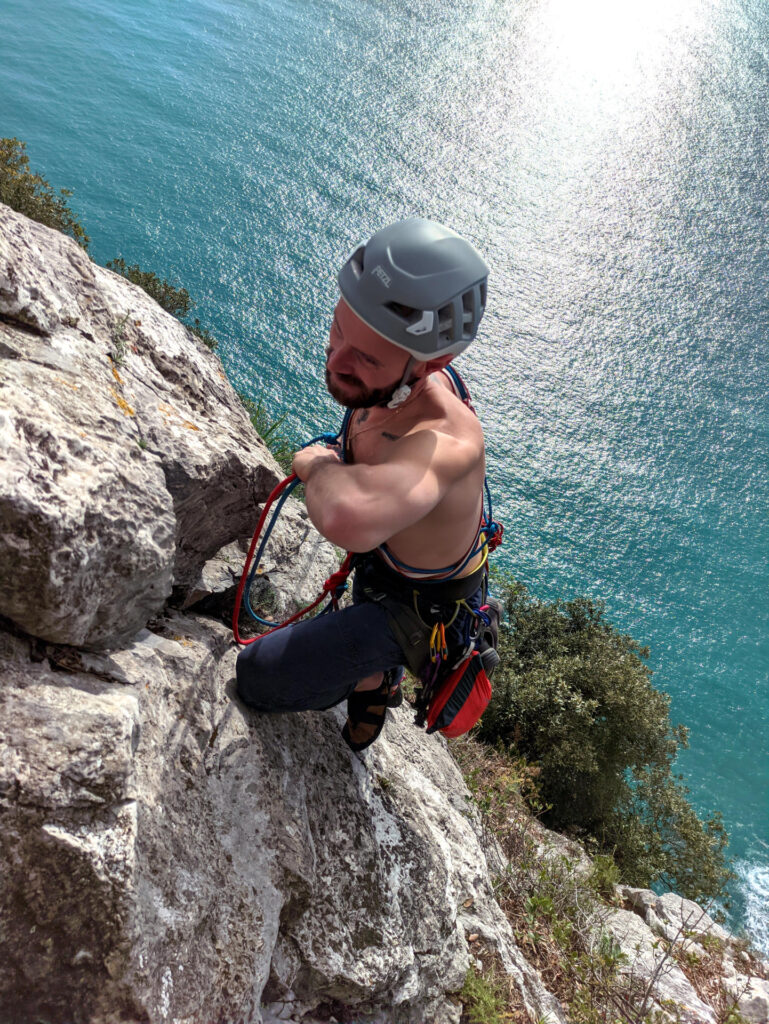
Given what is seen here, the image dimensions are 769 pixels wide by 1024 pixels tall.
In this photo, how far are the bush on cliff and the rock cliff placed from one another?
5.49 metres

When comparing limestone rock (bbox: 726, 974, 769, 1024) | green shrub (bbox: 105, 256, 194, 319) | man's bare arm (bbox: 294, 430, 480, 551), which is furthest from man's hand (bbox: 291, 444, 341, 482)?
green shrub (bbox: 105, 256, 194, 319)

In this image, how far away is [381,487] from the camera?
104 inches

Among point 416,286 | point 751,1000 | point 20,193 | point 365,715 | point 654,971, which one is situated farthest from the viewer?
point 20,193

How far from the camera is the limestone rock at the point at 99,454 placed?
250cm

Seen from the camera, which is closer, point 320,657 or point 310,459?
point 310,459

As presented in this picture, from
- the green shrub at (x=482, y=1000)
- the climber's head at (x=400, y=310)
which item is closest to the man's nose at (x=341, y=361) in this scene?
the climber's head at (x=400, y=310)

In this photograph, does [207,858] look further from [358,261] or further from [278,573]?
[358,261]

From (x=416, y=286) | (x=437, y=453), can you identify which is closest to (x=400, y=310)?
(x=416, y=286)

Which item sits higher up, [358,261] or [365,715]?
[358,261]

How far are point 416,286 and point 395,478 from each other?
761mm

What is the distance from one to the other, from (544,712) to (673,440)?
10712mm

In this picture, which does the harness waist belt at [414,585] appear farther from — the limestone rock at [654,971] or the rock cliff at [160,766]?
the limestone rock at [654,971]

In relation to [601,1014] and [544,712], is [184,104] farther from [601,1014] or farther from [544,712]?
[601,1014]

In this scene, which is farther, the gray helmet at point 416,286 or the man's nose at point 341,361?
the man's nose at point 341,361
